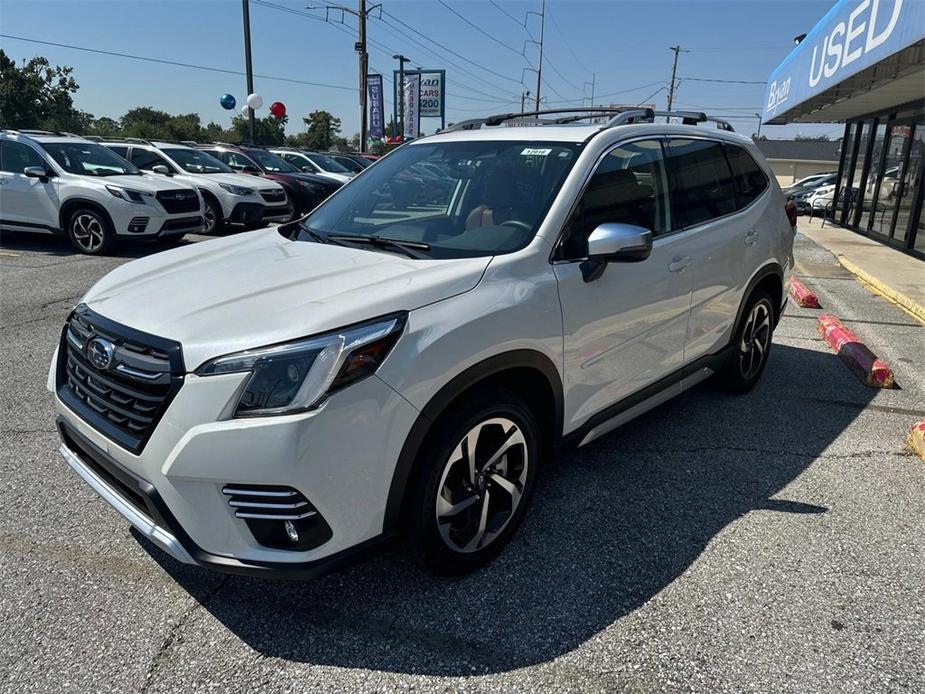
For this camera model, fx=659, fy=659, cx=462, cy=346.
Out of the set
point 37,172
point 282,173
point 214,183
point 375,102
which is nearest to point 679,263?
point 37,172

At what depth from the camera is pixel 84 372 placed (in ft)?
8.50

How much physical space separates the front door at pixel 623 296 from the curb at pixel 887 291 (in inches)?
229

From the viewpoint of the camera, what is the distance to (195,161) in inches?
534

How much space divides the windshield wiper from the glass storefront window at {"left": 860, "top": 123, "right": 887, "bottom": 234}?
15.3 m

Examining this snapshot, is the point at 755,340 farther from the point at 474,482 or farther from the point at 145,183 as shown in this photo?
the point at 145,183

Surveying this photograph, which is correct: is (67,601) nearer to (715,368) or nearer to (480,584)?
(480,584)

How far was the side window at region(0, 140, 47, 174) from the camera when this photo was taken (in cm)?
1045

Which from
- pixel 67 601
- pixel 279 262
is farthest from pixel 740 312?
pixel 67 601

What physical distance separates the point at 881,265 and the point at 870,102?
5.01 metres

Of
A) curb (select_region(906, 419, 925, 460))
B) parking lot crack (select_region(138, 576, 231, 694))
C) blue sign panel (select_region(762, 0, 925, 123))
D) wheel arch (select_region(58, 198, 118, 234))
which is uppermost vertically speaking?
blue sign panel (select_region(762, 0, 925, 123))

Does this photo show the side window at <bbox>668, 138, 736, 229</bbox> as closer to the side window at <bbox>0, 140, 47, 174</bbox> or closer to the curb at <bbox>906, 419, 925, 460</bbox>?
the curb at <bbox>906, 419, 925, 460</bbox>

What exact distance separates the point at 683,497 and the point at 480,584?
4.37ft

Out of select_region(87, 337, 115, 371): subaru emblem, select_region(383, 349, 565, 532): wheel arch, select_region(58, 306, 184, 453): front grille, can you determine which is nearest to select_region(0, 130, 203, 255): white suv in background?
select_region(58, 306, 184, 453): front grille

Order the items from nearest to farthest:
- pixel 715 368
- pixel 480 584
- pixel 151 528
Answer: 1. pixel 151 528
2. pixel 480 584
3. pixel 715 368
